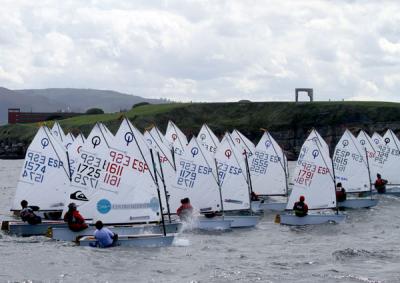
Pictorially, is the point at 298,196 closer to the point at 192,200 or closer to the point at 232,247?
the point at 192,200

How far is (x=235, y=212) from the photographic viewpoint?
38.1 meters

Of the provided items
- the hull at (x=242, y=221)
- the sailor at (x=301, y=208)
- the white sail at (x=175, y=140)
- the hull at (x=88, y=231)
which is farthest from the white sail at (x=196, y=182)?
the white sail at (x=175, y=140)

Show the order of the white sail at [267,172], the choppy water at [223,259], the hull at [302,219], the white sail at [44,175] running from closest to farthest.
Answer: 1. the choppy water at [223,259]
2. the white sail at [44,175]
3. the hull at [302,219]
4. the white sail at [267,172]

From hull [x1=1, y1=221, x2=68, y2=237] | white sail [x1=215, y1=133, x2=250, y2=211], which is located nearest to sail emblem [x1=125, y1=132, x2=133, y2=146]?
hull [x1=1, y1=221, x2=68, y2=237]

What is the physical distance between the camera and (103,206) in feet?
94.0

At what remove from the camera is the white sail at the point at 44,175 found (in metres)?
33.8

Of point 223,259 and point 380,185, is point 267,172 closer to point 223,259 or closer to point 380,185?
point 380,185

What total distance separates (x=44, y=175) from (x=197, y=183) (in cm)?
643

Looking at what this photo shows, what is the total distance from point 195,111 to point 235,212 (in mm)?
107802

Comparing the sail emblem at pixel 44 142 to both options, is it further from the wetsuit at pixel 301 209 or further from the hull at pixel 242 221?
the wetsuit at pixel 301 209

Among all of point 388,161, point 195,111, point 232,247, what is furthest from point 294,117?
point 232,247

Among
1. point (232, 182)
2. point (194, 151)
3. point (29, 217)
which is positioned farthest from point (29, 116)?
point (29, 217)

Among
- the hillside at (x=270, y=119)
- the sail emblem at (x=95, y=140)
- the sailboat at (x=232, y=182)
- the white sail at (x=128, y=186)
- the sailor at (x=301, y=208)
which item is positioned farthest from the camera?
the hillside at (x=270, y=119)

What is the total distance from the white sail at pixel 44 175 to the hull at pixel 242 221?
7080mm
